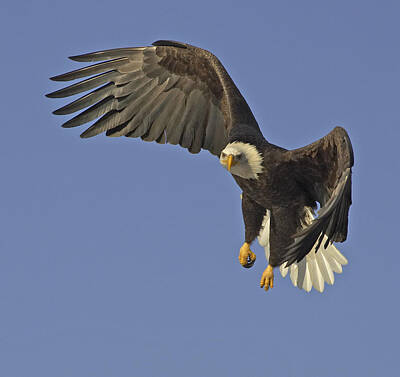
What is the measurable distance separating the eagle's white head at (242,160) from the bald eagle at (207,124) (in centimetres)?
1

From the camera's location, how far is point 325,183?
275 inches

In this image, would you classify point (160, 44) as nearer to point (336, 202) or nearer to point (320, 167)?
point (320, 167)

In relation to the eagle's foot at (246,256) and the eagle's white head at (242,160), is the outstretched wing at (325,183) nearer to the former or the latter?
the eagle's white head at (242,160)

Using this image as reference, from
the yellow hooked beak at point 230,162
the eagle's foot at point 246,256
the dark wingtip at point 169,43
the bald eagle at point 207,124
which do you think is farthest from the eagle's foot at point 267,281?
the dark wingtip at point 169,43

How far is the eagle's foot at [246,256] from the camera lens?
7.68 m

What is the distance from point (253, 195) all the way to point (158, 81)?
179 centimetres

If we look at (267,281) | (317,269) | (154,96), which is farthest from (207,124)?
(317,269)

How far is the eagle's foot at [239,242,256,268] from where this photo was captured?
25.2 ft

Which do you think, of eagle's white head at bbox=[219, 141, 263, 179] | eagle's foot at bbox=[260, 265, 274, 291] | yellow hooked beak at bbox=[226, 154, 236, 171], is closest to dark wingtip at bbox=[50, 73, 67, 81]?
eagle's white head at bbox=[219, 141, 263, 179]

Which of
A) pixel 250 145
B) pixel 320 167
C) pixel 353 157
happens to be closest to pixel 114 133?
pixel 250 145

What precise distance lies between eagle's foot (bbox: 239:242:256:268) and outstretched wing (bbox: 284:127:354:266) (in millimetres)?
860

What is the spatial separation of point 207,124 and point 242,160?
133 centimetres

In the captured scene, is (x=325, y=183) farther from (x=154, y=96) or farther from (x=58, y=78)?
(x=58, y=78)

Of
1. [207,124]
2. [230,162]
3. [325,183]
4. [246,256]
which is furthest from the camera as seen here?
[207,124]
